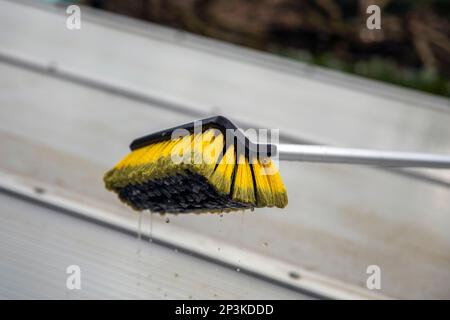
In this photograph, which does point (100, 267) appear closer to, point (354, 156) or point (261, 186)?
point (261, 186)

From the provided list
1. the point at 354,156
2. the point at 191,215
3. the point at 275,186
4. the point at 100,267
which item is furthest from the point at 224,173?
the point at 191,215

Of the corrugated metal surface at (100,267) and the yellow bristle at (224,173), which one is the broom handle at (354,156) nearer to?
the yellow bristle at (224,173)

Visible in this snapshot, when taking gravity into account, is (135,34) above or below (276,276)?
above

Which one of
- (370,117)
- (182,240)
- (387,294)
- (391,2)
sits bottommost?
(387,294)

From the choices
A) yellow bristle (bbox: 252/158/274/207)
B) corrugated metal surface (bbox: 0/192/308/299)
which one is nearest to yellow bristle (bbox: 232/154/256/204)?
yellow bristle (bbox: 252/158/274/207)

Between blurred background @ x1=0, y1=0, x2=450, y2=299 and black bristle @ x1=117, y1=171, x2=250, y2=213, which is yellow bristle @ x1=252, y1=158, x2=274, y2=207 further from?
blurred background @ x1=0, y1=0, x2=450, y2=299

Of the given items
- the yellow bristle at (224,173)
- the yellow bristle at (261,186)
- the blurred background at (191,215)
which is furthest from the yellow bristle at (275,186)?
the blurred background at (191,215)
